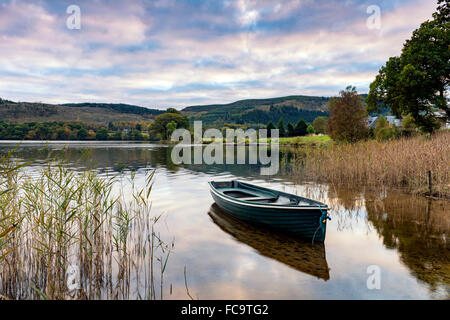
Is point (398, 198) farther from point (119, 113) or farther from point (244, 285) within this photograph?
point (119, 113)

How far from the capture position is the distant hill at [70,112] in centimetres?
10906

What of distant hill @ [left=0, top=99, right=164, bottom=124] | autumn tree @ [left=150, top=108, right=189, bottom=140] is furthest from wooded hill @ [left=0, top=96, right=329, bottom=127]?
autumn tree @ [left=150, top=108, right=189, bottom=140]

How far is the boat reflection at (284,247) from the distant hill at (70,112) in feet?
389

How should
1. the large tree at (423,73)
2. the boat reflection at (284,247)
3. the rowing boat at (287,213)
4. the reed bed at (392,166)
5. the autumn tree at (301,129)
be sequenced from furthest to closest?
the autumn tree at (301,129) → the large tree at (423,73) → the reed bed at (392,166) → the rowing boat at (287,213) → the boat reflection at (284,247)

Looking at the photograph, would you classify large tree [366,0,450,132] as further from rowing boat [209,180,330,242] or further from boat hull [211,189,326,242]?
boat hull [211,189,326,242]

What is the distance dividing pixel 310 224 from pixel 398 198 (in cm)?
830

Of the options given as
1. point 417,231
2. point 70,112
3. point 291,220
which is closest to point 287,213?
point 291,220

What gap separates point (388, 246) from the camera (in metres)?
8.12

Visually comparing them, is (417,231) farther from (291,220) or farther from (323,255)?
(291,220)

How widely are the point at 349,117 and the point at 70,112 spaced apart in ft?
464

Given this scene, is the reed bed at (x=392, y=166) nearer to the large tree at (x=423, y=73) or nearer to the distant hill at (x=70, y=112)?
the large tree at (x=423, y=73)

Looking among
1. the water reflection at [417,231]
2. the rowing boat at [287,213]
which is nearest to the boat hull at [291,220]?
the rowing boat at [287,213]

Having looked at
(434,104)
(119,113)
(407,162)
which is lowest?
(407,162)
